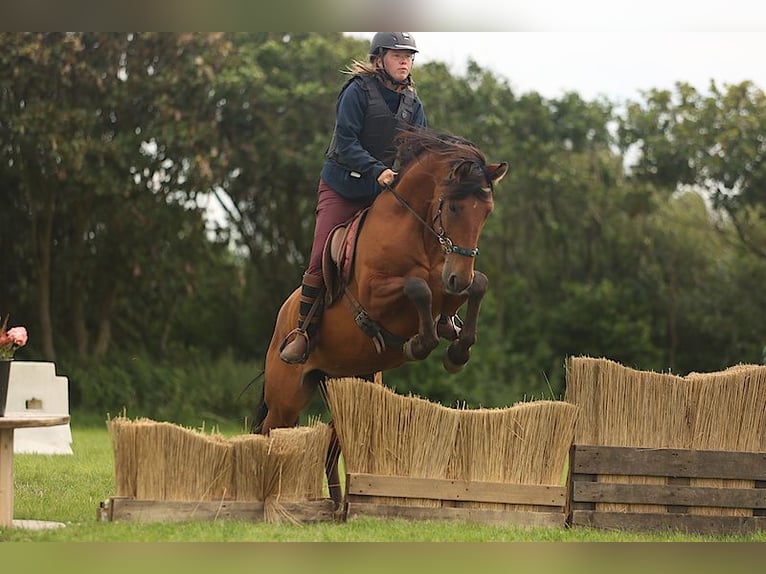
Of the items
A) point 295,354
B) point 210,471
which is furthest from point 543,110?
point 210,471

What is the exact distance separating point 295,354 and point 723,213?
37.7 feet

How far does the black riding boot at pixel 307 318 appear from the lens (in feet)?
22.3

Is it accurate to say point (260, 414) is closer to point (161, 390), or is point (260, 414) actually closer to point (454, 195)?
point (454, 195)

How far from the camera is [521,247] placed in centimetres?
1756

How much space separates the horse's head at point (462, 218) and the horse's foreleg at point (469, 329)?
187mm

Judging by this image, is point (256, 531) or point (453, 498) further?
point (453, 498)

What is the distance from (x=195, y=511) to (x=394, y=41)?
2897 millimetres

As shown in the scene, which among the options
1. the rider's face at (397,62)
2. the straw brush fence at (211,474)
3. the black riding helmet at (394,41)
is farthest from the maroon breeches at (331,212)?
the straw brush fence at (211,474)

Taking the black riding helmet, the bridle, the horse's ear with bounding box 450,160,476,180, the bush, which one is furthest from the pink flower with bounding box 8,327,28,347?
the bush

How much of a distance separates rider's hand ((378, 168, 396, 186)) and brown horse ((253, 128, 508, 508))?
0.05 metres

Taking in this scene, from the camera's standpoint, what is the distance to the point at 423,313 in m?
6.11

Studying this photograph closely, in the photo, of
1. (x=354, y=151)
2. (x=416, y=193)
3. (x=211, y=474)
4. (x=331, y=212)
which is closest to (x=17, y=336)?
(x=211, y=474)

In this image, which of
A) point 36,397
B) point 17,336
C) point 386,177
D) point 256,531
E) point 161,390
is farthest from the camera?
point 161,390

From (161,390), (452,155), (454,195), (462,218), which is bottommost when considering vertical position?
(161,390)
